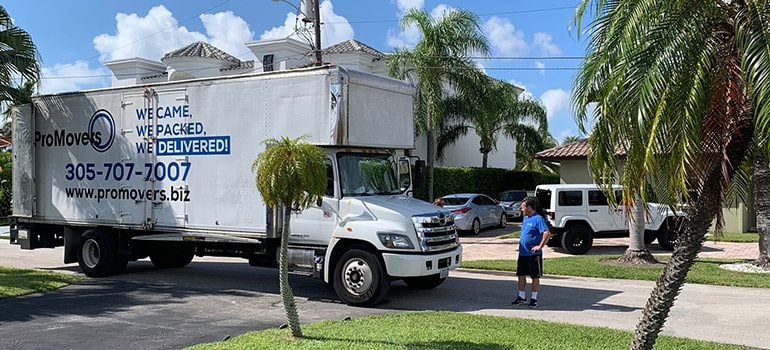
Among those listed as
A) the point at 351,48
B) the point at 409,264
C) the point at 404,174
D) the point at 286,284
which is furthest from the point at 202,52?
the point at 286,284

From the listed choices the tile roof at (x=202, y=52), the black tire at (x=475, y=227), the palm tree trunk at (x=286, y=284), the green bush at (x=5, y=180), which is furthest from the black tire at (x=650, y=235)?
the green bush at (x=5, y=180)

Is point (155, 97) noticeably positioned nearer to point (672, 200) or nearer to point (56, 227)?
point (56, 227)

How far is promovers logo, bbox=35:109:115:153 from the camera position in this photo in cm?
1347

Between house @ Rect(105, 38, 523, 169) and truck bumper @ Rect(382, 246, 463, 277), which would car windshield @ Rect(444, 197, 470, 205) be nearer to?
house @ Rect(105, 38, 523, 169)

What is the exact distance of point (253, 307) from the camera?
1064cm

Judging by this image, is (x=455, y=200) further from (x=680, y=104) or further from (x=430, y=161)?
(x=680, y=104)

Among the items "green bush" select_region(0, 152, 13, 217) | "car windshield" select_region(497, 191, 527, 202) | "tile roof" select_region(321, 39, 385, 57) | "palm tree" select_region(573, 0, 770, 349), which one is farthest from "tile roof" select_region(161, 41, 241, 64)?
"palm tree" select_region(573, 0, 770, 349)

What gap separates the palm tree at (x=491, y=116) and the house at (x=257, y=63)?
84.0 inches

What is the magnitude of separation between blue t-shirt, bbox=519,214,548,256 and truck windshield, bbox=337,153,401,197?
2.30m

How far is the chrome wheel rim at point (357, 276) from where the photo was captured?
10.5m

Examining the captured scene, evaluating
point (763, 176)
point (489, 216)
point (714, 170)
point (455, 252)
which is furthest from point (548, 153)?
point (714, 170)

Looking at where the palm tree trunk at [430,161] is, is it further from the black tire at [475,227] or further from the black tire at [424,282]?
the black tire at [424,282]

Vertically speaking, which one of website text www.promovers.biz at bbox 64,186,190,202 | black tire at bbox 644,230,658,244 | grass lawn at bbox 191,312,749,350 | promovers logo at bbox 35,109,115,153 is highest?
promovers logo at bbox 35,109,115,153

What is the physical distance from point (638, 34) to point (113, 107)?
35.1ft
